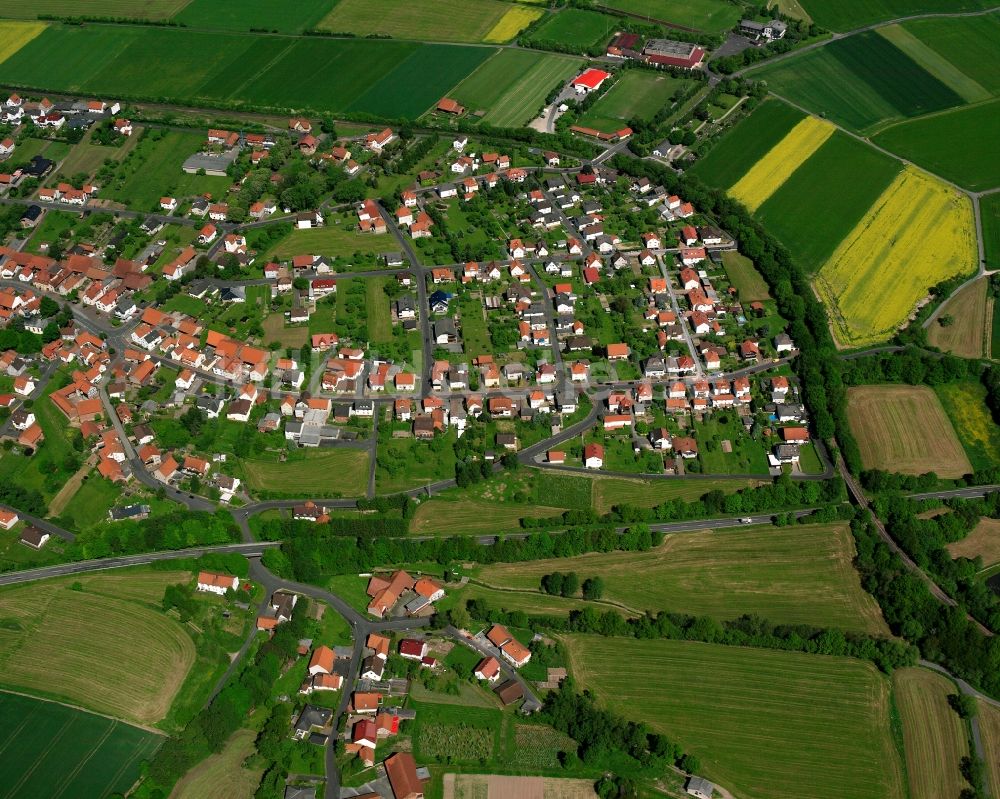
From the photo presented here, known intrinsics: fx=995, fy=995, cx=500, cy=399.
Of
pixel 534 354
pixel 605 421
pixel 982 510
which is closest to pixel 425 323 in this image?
pixel 534 354

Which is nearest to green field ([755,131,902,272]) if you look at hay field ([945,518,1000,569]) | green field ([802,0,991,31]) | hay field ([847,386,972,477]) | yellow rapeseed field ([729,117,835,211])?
yellow rapeseed field ([729,117,835,211])

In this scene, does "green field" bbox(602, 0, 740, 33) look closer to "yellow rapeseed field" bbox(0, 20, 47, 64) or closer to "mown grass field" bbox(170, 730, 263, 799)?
"yellow rapeseed field" bbox(0, 20, 47, 64)

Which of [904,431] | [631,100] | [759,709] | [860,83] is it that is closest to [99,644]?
[759,709]

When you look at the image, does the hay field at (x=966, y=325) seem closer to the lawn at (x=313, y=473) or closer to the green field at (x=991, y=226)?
the green field at (x=991, y=226)

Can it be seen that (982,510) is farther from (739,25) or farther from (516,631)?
(739,25)

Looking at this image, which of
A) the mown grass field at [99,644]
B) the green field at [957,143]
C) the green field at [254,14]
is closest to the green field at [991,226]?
the green field at [957,143]

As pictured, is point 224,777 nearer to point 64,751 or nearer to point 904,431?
point 64,751
